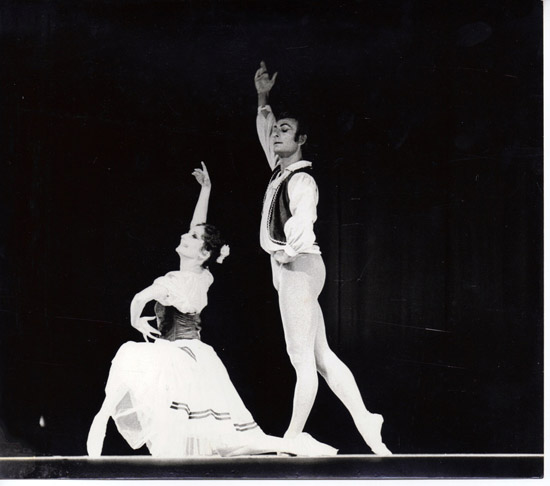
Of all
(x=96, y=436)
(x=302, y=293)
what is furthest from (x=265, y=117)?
(x=96, y=436)

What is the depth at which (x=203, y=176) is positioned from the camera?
344 cm

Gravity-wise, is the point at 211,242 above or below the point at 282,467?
above

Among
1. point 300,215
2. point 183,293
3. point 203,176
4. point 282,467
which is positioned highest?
point 203,176

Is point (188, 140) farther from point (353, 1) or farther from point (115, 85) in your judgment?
point (353, 1)

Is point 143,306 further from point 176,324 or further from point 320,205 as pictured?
point 320,205

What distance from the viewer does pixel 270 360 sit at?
341 cm

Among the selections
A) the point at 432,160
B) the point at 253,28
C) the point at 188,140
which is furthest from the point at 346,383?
the point at 253,28

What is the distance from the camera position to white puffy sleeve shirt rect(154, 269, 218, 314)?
3.41m

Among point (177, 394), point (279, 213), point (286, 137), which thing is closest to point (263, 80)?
point (286, 137)

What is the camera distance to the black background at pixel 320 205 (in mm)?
3414

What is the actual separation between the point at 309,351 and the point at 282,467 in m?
0.52

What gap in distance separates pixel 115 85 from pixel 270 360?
1.40 meters

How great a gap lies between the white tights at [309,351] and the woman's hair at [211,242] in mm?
250

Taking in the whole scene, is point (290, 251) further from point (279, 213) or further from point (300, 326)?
point (300, 326)
